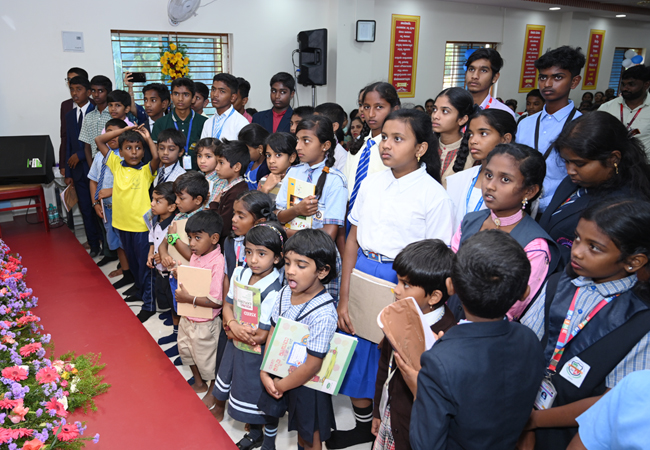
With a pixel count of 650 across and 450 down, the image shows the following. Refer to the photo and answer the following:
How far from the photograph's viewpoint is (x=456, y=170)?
2.27 m

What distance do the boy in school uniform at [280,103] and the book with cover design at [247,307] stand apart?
2218mm

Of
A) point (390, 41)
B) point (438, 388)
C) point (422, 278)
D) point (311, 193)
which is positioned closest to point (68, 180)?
point (311, 193)

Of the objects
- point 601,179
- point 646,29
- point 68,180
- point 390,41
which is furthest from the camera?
point 646,29

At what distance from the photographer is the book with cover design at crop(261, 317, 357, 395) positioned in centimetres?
163

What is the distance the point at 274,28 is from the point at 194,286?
5.12 m

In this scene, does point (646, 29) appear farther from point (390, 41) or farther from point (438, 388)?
point (438, 388)

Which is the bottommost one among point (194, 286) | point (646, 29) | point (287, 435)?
point (287, 435)

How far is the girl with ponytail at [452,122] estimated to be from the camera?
228cm

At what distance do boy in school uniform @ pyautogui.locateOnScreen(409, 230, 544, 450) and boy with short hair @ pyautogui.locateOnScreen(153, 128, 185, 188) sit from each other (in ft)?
8.30

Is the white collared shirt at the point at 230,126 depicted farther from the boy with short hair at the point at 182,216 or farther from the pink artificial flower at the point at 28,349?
the pink artificial flower at the point at 28,349

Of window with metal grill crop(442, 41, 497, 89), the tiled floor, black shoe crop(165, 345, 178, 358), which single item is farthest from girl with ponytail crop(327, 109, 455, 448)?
window with metal grill crop(442, 41, 497, 89)

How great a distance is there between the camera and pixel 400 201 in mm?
1800

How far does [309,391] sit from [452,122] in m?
1.50

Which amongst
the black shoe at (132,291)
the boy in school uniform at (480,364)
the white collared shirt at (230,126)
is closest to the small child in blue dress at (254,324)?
the boy in school uniform at (480,364)
